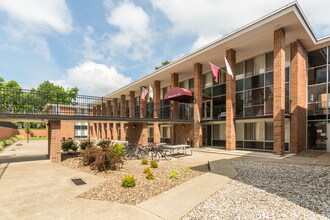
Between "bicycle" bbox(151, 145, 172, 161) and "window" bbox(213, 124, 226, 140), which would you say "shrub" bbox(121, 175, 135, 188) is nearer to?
"bicycle" bbox(151, 145, 172, 161)

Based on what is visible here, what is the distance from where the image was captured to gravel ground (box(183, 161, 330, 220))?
190 inches

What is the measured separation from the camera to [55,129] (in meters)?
Result: 12.4

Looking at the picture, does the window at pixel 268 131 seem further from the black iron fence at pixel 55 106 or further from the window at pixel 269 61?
the black iron fence at pixel 55 106

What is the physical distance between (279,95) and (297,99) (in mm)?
2249

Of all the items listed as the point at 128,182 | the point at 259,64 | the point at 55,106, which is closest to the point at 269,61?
the point at 259,64

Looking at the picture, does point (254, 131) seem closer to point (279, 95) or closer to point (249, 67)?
point (279, 95)

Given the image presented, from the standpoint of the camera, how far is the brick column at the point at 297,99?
14603 mm

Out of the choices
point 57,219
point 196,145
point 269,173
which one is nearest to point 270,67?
point 196,145

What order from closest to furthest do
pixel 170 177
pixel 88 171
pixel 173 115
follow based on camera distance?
pixel 170 177, pixel 88 171, pixel 173 115

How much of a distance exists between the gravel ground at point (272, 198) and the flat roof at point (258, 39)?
352 inches

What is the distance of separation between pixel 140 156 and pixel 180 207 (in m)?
8.85

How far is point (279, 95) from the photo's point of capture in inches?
533

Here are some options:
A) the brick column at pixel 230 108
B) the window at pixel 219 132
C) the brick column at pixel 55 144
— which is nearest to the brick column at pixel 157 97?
the window at pixel 219 132

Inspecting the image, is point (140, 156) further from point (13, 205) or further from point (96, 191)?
point (13, 205)
